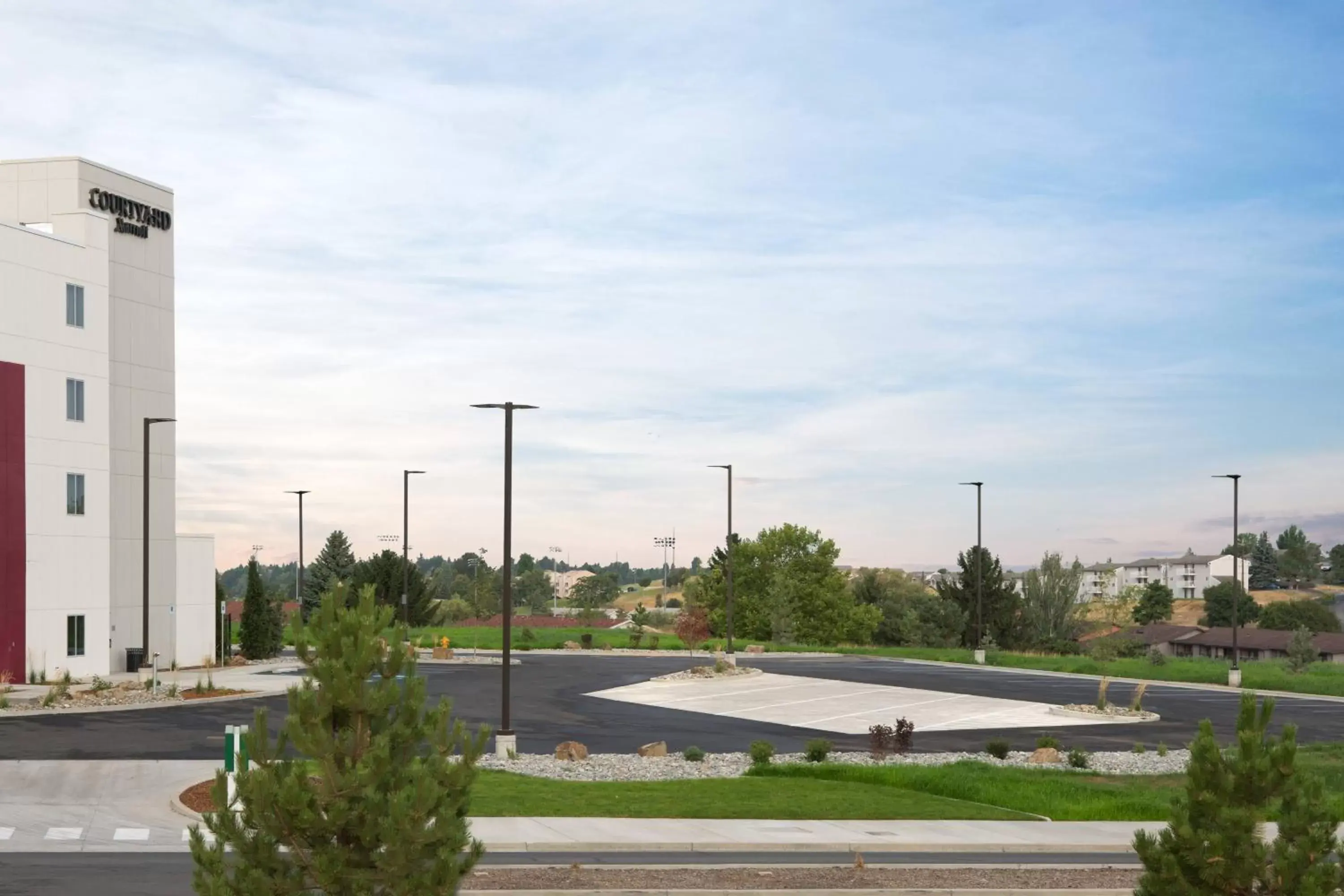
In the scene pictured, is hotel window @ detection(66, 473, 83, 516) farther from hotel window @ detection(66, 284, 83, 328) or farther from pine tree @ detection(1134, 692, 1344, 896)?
pine tree @ detection(1134, 692, 1344, 896)

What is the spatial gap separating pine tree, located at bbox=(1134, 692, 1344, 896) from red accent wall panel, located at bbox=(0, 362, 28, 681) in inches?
1802

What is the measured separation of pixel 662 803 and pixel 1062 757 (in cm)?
1154

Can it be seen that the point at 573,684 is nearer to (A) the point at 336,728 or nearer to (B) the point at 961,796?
(B) the point at 961,796

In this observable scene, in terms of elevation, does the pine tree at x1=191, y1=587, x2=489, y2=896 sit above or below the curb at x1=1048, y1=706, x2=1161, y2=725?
above

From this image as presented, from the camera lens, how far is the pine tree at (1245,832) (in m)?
10.6

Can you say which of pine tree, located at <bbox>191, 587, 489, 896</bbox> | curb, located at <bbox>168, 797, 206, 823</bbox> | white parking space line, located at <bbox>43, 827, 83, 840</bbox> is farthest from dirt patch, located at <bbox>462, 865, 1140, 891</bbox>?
white parking space line, located at <bbox>43, 827, 83, 840</bbox>

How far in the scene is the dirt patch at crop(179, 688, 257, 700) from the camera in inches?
1678

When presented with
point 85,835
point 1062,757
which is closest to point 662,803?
point 85,835

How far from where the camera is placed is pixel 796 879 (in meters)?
16.3

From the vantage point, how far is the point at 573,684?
50.2m

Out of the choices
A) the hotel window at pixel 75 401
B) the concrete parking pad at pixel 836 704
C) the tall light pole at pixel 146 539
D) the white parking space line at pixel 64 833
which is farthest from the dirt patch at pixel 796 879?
the hotel window at pixel 75 401

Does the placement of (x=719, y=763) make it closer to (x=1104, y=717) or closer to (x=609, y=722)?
(x=609, y=722)

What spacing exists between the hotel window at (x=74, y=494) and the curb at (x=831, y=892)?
40444 millimetres

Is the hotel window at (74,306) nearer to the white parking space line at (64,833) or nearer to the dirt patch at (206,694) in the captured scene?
the dirt patch at (206,694)
